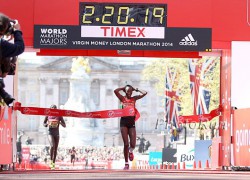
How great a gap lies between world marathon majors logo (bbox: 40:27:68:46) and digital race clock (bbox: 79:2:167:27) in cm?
60

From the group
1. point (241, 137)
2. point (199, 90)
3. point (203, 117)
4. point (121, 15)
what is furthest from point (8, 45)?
point (199, 90)

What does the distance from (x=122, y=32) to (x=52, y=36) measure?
1.76 m

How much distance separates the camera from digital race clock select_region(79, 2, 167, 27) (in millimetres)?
22141

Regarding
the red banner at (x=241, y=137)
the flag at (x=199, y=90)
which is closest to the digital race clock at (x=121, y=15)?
the red banner at (x=241, y=137)

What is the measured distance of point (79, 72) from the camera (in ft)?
310

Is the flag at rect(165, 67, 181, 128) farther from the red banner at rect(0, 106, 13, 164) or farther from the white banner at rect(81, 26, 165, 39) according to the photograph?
the red banner at rect(0, 106, 13, 164)

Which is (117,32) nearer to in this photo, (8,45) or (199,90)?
(8,45)

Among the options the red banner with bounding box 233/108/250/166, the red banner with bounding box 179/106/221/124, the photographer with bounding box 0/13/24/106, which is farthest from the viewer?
the red banner with bounding box 179/106/221/124

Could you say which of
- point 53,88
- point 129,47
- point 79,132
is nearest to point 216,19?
point 129,47

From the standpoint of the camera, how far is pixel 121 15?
22.2m

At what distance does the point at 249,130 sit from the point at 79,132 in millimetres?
62576

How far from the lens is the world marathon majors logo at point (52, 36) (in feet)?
72.0

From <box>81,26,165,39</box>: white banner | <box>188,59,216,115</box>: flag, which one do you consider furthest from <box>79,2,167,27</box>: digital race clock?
<box>188,59,216,115</box>: flag

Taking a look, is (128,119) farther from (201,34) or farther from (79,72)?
(79,72)
